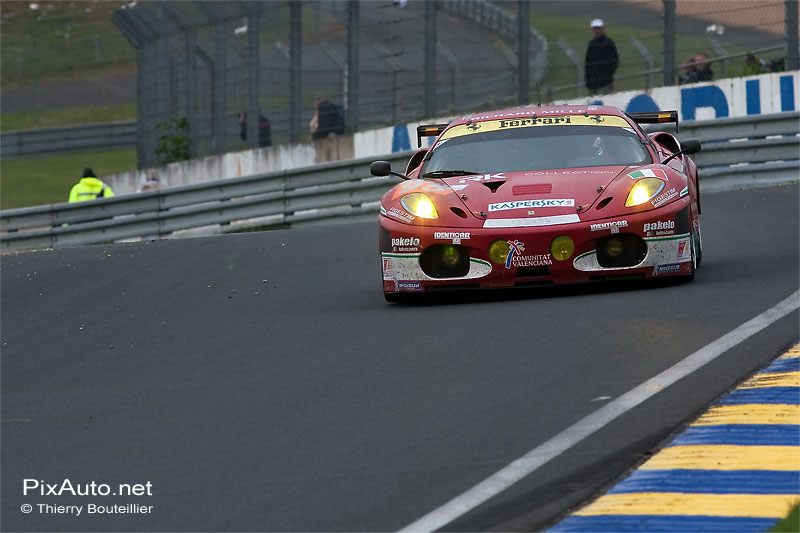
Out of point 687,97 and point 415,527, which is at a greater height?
point 687,97

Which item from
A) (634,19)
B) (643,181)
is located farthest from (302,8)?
(643,181)

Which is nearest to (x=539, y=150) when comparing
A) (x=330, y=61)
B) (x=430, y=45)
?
(x=430, y=45)

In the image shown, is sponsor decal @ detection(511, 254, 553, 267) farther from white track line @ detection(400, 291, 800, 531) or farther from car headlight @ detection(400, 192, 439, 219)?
white track line @ detection(400, 291, 800, 531)

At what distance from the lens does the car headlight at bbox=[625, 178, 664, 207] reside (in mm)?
8539

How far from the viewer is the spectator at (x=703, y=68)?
56.6 ft

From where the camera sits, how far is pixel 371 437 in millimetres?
5535

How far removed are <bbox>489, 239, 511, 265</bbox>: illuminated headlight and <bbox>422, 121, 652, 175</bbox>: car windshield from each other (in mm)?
956

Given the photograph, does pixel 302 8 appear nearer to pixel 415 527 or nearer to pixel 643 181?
pixel 643 181

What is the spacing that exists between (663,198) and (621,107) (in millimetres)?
9738

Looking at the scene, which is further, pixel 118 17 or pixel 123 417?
pixel 118 17

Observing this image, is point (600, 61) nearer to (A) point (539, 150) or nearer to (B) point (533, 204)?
(A) point (539, 150)

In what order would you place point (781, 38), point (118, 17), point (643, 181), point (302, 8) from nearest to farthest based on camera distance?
point (643, 181)
point (781, 38)
point (302, 8)
point (118, 17)

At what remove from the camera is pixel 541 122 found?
32.5 ft

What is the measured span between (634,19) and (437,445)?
12.7m
